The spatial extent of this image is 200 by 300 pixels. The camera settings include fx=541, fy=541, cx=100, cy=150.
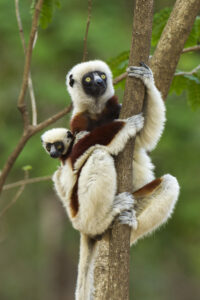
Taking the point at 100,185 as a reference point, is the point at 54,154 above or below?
above

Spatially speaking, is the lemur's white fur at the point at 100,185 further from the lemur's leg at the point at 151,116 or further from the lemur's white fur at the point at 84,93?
the lemur's white fur at the point at 84,93

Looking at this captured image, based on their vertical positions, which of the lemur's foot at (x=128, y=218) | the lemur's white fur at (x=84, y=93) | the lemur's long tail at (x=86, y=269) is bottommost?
the lemur's long tail at (x=86, y=269)

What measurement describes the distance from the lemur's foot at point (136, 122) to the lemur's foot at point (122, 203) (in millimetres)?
594

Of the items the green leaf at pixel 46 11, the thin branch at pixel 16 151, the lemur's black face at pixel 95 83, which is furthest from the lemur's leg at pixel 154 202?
the green leaf at pixel 46 11

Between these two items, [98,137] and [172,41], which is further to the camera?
[172,41]

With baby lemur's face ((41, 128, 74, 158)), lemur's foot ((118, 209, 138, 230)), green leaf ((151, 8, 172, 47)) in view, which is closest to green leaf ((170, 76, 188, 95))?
green leaf ((151, 8, 172, 47))

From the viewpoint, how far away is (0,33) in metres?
12.5

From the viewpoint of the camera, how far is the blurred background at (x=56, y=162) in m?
11.6

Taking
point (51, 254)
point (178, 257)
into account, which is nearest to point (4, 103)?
point (51, 254)

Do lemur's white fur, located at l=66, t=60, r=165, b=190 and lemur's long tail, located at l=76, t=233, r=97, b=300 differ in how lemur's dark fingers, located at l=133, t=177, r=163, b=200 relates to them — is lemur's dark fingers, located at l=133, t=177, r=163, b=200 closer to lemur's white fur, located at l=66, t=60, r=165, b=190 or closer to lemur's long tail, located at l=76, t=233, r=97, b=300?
lemur's white fur, located at l=66, t=60, r=165, b=190

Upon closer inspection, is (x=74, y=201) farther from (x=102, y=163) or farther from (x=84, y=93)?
(x=84, y=93)

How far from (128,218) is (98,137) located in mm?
780

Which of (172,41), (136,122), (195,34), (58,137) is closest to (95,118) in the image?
(58,137)

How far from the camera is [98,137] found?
16.2 ft
